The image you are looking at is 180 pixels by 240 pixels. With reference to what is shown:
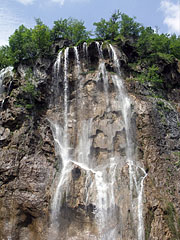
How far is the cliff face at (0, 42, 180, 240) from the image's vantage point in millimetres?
12148

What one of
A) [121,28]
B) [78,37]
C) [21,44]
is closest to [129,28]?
[121,28]

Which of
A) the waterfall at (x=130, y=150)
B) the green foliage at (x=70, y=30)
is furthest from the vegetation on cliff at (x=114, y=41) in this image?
the waterfall at (x=130, y=150)

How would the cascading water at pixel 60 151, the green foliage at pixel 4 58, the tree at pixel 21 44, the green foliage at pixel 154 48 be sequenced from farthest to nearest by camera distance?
the green foliage at pixel 4 58, the green foliage at pixel 154 48, the tree at pixel 21 44, the cascading water at pixel 60 151

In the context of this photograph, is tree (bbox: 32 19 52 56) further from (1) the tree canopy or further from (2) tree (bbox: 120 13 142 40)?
(2) tree (bbox: 120 13 142 40)

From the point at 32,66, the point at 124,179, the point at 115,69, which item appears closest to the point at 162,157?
the point at 124,179

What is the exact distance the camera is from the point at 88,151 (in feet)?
50.5

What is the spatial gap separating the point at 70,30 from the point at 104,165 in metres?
18.7

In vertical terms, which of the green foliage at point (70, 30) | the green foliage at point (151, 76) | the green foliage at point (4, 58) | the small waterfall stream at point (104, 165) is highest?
the green foliage at point (70, 30)

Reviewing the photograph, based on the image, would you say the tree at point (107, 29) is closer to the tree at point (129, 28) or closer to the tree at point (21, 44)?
the tree at point (129, 28)

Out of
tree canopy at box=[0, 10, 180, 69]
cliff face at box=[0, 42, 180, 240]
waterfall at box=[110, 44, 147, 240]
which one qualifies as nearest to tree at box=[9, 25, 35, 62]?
tree canopy at box=[0, 10, 180, 69]

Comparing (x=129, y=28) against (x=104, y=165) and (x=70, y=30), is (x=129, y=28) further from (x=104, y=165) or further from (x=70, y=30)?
(x=104, y=165)

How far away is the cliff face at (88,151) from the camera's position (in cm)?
1215

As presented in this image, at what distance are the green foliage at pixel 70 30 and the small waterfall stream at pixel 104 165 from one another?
6186 millimetres

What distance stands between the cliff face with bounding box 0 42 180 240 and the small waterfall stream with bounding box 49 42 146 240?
0.06m
